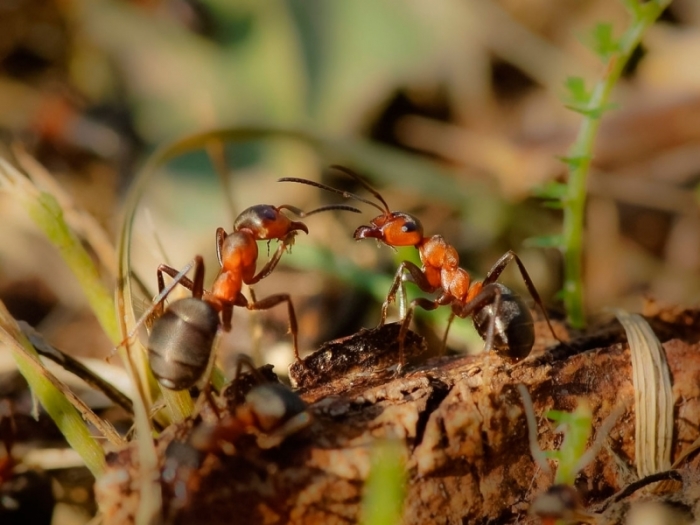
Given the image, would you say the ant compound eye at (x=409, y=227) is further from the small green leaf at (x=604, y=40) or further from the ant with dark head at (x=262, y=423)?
the ant with dark head at (x=262, y=423)

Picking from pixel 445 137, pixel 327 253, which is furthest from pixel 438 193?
pixel 327 253

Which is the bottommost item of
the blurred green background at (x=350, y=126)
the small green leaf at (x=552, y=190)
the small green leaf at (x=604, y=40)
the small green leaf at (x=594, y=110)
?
the small green leaf at (x=552, y=190)

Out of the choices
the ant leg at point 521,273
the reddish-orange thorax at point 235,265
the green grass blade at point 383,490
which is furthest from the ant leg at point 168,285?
the ant leg at point 521,273

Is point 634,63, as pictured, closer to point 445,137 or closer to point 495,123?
point 495,123

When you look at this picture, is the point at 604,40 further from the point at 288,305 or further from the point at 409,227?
the point at 288,305

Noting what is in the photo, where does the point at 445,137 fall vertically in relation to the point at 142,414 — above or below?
above

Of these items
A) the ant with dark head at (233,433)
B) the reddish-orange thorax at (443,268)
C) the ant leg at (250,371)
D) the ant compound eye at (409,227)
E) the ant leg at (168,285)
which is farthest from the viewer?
the ant compound eye at (409,227)

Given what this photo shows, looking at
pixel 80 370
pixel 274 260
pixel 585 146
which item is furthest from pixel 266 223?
pixel 585 146

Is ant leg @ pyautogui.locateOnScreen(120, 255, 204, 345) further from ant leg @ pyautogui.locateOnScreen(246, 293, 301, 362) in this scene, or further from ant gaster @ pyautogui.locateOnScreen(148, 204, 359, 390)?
ant leg @ pyautogui.locateOnScreen(246, 293, 301, 362)

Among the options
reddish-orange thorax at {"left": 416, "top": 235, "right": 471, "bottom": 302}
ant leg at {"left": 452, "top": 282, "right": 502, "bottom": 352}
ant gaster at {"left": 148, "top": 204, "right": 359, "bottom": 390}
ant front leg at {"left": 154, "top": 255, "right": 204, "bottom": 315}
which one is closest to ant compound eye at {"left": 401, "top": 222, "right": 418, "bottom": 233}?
reddish-orange thorax at {"left": 416, "top": 235, "right": 471, "bottom": 302}
